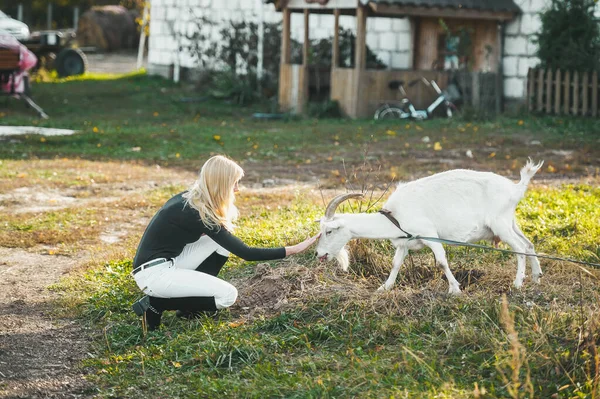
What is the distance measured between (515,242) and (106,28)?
35095 mm

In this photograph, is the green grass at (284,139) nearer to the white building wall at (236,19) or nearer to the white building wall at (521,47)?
the white building wall at (521,47)

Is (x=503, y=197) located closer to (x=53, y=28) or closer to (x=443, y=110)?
(x=443, y=110)

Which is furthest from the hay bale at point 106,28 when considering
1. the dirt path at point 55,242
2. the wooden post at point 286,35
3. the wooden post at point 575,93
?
the dirt path at point 55,242

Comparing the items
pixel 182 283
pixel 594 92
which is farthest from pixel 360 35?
pixel 182 283

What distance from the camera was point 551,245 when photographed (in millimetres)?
7988

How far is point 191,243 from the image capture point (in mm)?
6473

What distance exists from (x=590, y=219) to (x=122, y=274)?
4.41m

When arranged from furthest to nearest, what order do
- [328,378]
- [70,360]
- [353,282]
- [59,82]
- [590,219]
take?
[59,82] < [590,219] < [353,282] < [70,360] < [328,378]

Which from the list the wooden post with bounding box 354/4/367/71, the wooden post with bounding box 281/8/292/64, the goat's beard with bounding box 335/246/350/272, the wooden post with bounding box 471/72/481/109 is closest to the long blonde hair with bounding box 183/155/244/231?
the goat's beard with bounding box 335/246/350/272

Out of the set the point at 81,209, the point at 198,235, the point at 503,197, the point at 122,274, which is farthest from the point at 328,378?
the point at 81,209

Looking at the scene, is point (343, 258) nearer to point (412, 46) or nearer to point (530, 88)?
point (530, 88)

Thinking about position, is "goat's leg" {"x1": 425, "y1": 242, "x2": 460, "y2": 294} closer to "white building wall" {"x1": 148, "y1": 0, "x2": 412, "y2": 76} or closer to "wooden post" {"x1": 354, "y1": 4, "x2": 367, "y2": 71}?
"wooden post" {"x1": 354, "y1": 4, "x2": 367, "y2": 71}

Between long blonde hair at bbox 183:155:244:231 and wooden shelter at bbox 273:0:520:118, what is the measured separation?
43.6 feet

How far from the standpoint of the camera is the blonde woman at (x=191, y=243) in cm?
616
